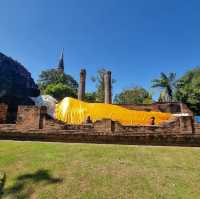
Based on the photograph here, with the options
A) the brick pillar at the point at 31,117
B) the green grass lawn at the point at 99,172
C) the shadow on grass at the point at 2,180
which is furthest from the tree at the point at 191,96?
the shadow on grass at the point at 2,180

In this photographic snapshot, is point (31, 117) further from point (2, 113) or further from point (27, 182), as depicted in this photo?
point (27, 182)

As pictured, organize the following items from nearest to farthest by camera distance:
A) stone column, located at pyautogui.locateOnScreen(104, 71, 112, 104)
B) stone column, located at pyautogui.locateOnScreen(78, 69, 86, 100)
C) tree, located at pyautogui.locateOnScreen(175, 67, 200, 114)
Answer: stone column, located at pyautogui.locateOnScreen(104, 71, 112, 104) < tree, located at pyautogui.locateOnScreen(175, 67, 200, 114) < stone column, located at pyautogui.locateOnScreen(78, 69, 86, 100)

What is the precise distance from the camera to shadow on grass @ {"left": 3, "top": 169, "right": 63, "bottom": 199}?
3350 millimetres

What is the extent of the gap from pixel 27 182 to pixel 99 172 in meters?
1.48

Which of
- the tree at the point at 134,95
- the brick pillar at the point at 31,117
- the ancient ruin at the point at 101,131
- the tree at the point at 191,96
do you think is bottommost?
the ancient ruin at the point at 101,131

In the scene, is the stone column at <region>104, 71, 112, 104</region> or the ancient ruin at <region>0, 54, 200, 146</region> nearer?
the ancient ruin at <region>0, 54, 200, 146</region>

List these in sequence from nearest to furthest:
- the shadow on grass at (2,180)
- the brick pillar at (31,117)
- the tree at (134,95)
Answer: the shadow on grass at (2,180) → the brick pillar at (31,117) → the tree at (134,95)

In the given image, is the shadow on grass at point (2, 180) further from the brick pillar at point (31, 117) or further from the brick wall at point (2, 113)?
the brick wall at point (2, 113)

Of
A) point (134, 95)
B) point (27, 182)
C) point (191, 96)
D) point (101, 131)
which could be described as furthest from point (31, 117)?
point (134, 95)

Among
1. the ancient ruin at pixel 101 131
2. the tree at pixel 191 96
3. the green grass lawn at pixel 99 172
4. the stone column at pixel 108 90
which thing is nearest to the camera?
the green grass lawn at pixel 99 172

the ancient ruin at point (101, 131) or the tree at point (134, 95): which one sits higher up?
the tree at point (134, 95)

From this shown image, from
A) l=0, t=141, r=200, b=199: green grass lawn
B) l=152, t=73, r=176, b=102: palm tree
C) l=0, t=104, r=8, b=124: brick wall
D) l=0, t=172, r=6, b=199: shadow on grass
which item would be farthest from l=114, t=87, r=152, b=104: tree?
l=0, t=172, r=6, b=199: shadow on grass

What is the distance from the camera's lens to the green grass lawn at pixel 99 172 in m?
3.35

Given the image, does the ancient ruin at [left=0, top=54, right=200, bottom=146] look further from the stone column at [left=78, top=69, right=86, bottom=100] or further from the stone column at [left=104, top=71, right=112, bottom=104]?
the stone column at [left=78, top=69, right=86, bottom=100]
